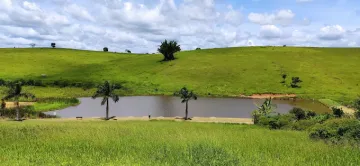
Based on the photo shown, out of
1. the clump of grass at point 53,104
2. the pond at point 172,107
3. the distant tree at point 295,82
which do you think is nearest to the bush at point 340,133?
the pond at point 172,107

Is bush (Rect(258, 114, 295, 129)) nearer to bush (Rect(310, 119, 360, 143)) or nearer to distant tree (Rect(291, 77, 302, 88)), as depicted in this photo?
bush (Rect(310, 119, 360, 143))

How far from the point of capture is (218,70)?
15600 cm

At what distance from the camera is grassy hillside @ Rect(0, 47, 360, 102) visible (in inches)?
→ 5212

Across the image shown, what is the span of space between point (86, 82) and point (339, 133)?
117691 mm

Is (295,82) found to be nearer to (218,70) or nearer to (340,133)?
(218,70)

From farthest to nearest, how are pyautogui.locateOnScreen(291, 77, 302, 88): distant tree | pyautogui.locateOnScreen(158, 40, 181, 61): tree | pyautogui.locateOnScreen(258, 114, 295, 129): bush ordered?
pyautogui.locateOnScreen(158, 40, 181, 61): tree < pyautogui.locateOnScreen(291, 77, 302, 88): distant tree < pyautogui.locateOnScreen(258, 114, 295, 129): bush

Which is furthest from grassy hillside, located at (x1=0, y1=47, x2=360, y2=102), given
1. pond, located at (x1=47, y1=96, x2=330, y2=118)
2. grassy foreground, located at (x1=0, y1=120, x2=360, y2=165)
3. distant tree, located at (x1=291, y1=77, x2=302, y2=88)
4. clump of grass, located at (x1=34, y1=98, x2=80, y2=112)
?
grassy foreground, located at (x1=0, y1=120, x2=360, y2=165)

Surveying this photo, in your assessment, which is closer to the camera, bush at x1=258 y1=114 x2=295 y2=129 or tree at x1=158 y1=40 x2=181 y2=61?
bush at x1=258 y1=114 x2=295 y2=129

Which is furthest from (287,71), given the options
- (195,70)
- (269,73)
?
(195,70)

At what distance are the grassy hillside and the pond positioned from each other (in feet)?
43.7

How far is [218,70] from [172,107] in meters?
60.1

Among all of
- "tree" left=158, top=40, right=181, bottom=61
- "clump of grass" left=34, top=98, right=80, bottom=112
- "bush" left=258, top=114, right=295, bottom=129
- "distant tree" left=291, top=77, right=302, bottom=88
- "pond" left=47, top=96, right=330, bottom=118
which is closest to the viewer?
"bush" left=258, top=114, right=295, bottom=129

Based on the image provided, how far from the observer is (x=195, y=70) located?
158 metres

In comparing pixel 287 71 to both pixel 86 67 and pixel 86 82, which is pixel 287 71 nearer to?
pixel 86 82
